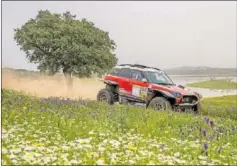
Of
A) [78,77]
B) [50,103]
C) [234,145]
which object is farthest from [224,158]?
[78,77]

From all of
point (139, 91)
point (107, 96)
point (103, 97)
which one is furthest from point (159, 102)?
point (103, 97)

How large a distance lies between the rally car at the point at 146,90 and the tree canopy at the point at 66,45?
52.5ft

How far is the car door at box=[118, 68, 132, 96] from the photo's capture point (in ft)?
72.3

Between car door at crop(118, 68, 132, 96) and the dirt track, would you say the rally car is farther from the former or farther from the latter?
the dirt track

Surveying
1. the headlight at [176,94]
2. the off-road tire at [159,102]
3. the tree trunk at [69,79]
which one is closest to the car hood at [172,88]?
the headlight at [176,94]

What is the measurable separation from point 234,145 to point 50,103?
740cm

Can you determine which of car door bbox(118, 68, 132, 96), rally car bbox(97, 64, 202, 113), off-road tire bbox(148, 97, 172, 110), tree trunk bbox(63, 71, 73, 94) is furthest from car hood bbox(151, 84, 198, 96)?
tree trunk bbox(63, 71, 73, 94)

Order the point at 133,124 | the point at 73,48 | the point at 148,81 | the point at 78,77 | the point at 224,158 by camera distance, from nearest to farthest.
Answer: the point at 224,158 < the point at 133,124 < the point at 148,81 < the point at 73,48 < the point at 78,77

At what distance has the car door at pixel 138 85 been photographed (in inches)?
834

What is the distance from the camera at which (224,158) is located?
7254mm

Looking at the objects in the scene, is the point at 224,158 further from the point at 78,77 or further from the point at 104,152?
the point at 78,77

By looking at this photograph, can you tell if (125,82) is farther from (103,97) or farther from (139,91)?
(103,97)

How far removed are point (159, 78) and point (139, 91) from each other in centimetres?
147

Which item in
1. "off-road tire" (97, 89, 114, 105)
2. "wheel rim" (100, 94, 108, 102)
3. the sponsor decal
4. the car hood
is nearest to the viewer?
the car hood
